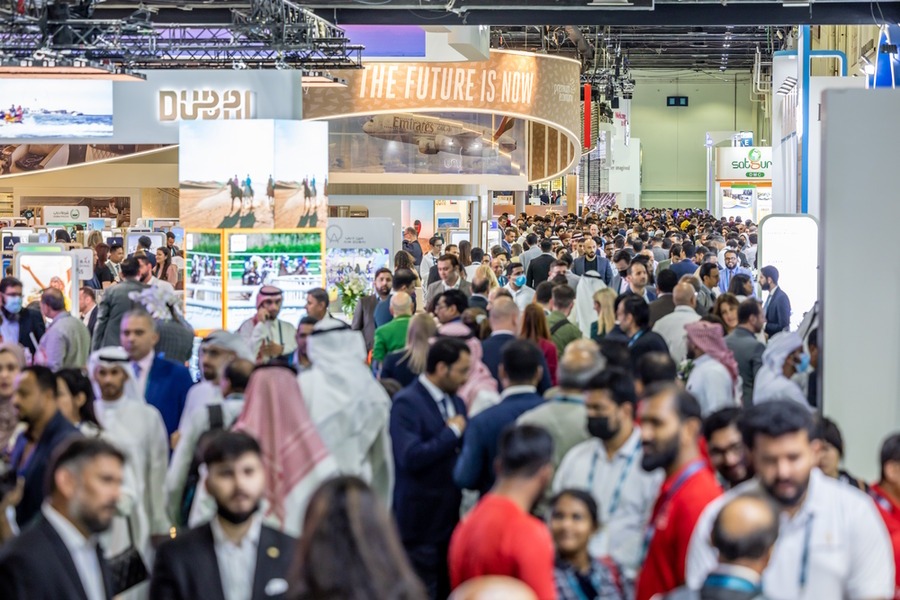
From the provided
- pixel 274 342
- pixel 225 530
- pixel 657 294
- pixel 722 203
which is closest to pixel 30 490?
pixel 225 530

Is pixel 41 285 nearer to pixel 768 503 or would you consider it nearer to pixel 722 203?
pixel 768 503

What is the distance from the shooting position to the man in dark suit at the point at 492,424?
5469 millimetres

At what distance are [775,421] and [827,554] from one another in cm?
36

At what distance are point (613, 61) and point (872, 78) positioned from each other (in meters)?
31.9

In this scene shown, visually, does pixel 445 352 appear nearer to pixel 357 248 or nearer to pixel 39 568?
pixel 39 568

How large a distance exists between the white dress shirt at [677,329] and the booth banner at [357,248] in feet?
16.5

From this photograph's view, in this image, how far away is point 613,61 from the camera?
46.0m

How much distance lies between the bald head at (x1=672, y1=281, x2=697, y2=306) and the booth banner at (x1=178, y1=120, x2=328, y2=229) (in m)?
4.07

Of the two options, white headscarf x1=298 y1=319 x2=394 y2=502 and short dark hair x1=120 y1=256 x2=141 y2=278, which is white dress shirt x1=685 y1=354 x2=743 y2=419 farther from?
short dark hair x1=120 y1=256 x2=141 y2=278

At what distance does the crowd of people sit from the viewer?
145 inches

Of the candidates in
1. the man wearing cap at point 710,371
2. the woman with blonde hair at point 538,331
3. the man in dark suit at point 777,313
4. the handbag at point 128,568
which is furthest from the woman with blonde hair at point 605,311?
the handbag at point 128,568

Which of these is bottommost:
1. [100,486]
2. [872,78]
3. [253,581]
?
[253,581]

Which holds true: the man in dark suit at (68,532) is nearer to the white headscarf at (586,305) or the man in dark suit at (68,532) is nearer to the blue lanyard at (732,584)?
the blue lanyard at (732,584)

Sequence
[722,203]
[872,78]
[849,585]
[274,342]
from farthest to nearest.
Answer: [722,203] → [872,78] → [274,342] → [849,585]
